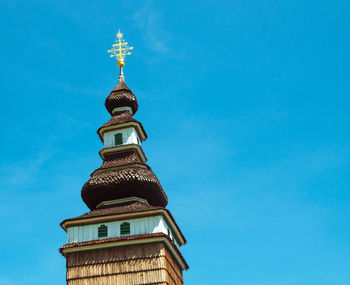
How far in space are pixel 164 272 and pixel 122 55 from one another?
56.0ft

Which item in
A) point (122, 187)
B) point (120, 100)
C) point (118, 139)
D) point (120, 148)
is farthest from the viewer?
point (120, 100)

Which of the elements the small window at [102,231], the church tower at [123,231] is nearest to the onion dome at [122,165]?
the church tower at [123,231]

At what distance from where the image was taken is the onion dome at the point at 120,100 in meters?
34.3

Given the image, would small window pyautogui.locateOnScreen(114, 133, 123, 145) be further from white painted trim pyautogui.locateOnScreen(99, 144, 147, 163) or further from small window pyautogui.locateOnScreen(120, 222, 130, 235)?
small window pyautogui.locateOnScreen(120, 222, 130, 235)

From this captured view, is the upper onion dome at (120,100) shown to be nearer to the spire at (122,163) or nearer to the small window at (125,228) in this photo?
the spire at (122,163)

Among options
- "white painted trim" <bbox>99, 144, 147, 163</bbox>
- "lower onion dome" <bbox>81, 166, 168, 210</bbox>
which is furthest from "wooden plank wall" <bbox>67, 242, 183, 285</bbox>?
"white painted trim" <bbox>99, 144, 147, 163</bbox>

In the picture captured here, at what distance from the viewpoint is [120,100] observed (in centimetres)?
3428

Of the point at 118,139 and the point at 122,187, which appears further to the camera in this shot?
the point at 118,139

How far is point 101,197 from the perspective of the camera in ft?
93.6

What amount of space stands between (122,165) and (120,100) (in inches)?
237

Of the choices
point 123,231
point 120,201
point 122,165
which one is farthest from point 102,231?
point 122,165

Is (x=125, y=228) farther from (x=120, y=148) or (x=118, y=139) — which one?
(x=118, y=139)

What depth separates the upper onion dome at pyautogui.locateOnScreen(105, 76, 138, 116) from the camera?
34312 millimetres

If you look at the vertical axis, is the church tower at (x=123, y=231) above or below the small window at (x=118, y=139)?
below
